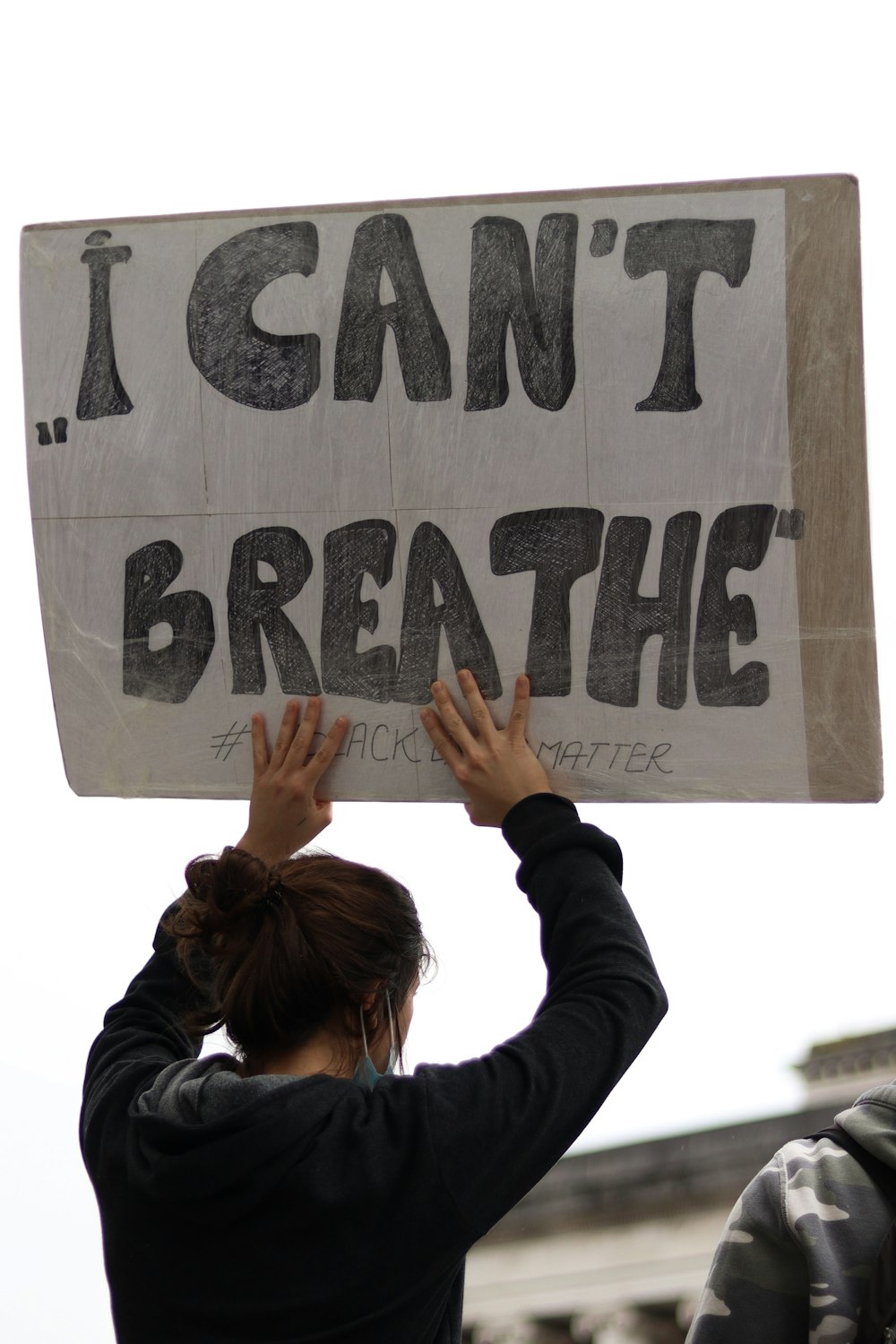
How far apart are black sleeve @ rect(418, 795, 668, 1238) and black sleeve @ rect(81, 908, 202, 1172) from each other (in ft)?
0.71

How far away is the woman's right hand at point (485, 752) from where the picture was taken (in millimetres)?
1053

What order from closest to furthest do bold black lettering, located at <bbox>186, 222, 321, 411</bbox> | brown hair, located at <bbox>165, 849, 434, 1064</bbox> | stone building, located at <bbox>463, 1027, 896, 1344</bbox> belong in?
brown hair, located at <bbox>165, 849, 434, 1064</bbox>, bold black lettering, located at <bbox>186, 222, 321, 411</bbox>, stone building, located at <bbox>463, 1027, 896, 1344</bbox>

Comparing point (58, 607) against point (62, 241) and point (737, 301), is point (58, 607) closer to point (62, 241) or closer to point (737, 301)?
point (62, 241)

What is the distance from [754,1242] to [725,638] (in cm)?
47

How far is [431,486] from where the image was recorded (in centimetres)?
109

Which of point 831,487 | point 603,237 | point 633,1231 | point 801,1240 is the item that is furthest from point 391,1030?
point 633,1231

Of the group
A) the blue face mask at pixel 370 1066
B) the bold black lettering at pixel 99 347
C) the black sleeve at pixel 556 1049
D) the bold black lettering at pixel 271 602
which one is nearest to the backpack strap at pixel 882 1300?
the black sleeve at pixel 556 1049

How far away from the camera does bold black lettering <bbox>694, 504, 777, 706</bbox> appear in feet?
3.41

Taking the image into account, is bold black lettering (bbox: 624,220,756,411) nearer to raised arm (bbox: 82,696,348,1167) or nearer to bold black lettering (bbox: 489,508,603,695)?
bold black lettering (bbox: 489,508,603,695)

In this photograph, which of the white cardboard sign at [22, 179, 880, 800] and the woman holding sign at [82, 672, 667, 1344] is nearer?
the woman holding sign at [82, 672, 667, 1344]

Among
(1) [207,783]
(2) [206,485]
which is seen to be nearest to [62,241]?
(2) [206,485]

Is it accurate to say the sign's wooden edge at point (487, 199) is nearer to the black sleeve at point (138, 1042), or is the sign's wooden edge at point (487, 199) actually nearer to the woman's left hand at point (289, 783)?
the woman's left hand at point (289, 783)

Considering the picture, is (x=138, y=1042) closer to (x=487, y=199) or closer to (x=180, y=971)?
(x=180, y=971)

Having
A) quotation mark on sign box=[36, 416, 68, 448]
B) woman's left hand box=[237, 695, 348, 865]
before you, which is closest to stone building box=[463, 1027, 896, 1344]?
woman's left hand box=[237, 695, 348, 865]
